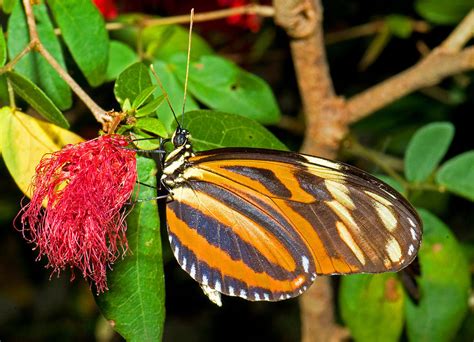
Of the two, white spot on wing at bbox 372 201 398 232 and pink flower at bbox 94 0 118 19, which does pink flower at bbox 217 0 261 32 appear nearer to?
pink flower at bbox 94 0 118 19

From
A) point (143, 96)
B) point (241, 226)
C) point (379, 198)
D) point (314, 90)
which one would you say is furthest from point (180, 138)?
point (314, 90)

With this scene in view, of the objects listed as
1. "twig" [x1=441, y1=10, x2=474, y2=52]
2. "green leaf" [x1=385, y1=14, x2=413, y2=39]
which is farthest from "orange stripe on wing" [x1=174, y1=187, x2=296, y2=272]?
"green leaf" [x1=385, y1=14, x2=413, y2=39]

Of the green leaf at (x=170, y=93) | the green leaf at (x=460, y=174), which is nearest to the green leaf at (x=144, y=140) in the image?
the green leaf at (x=170, y=93)

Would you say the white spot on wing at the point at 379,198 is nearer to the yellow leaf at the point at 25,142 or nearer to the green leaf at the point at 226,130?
the green leaf at the point at 226,130

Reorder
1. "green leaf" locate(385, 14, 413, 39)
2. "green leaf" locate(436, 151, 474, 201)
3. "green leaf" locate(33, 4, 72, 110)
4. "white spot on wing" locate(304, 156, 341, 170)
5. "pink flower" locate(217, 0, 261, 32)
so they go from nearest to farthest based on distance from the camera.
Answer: "white spot on wing" locate(304, 156, 341, 170) → "green leaf" locate(33, 4, 72, 110) → "green leaf" locate(436, 151, 474, 201) → "pink flower" locate(217, 0, 261, 32) → "green leaf" locate(385, 14, 413, 39)

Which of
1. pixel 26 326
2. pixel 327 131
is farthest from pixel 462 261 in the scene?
pixel 26 326

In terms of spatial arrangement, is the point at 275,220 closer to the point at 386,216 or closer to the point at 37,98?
the point at 386,216
